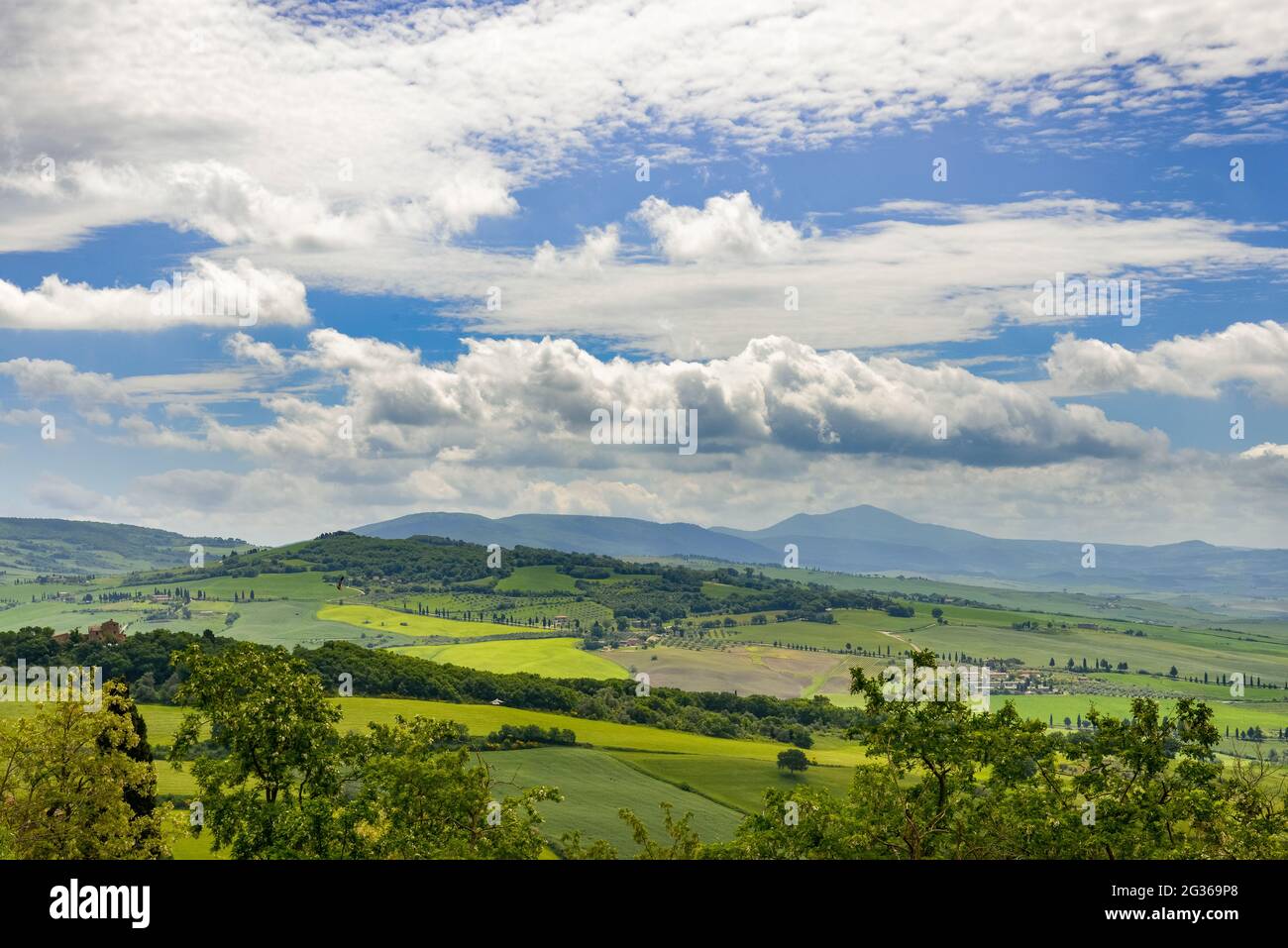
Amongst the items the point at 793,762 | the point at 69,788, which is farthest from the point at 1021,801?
the point at 793,762

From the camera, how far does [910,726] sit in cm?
3534

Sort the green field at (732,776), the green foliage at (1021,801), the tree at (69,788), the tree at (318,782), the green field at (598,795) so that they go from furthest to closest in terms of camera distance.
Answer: the green field at (732,776) < the green field at (598,795) < the tree at (69,788) < the tree at (318,782) < the green foliage at (1021,801)

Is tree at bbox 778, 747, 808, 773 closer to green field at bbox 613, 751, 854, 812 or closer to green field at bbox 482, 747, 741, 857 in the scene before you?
green field at bbox 613, 751, 854, 812

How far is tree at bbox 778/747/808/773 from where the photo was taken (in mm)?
114812

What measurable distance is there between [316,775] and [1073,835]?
27982mm

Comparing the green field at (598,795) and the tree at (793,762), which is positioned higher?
the green field at (598,795)

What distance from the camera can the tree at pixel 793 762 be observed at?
377 feet

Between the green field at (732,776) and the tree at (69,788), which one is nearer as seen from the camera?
the tree at (69,788)

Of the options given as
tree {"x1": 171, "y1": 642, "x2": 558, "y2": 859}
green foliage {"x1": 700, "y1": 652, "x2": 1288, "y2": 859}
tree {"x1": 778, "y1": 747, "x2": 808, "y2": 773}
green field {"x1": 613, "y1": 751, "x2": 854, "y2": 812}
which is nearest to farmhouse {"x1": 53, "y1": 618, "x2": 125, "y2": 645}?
green field {"x1": 613, "y1": 751, "x2": 854, "y2": 812}

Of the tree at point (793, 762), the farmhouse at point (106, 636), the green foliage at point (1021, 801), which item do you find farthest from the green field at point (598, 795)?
the farmhouse at point (106, 636)

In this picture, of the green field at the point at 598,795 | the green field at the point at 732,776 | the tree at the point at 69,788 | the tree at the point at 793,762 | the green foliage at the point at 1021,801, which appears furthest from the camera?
the tree at the point at 793,762

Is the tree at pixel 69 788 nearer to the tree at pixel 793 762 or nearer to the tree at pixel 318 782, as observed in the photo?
the tree at pixel 318 782
